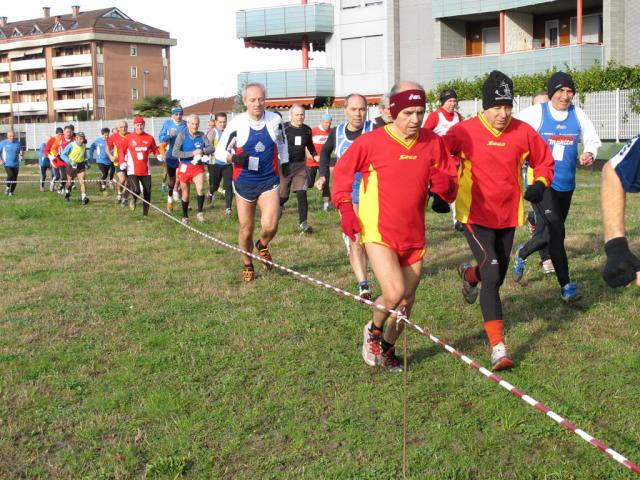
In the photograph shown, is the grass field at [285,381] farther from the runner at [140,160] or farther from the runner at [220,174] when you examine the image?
the runner at [140,160]

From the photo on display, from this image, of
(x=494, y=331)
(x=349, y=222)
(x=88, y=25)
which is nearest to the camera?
(x=349, y=222)

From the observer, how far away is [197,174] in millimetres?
16484

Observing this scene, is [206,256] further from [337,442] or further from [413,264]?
[337,442]

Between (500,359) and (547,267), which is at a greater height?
(547,267)

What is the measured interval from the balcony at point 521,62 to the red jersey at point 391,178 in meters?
26.6

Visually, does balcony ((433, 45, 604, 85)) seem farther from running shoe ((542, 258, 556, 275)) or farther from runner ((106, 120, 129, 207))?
running shoe ((542, 258, 556, 275))

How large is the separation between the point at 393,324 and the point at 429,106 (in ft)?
101

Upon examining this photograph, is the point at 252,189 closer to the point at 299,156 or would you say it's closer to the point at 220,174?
the point at 299,156

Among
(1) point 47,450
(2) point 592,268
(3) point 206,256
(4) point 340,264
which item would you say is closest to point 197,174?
(3) point 206,256

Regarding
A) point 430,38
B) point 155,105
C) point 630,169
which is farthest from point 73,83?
point 630,169

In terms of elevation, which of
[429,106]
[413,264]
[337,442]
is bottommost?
[337,442]

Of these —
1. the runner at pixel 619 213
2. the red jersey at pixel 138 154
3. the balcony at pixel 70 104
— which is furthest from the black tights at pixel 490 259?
the balcony at pixel 70 104

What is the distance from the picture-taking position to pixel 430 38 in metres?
41.8

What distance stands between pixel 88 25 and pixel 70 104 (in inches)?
384
